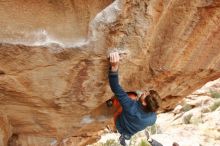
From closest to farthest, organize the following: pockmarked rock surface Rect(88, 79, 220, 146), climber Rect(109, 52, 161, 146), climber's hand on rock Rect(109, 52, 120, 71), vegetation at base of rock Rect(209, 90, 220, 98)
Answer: climber's hand on rock Rect(109, 52, 120, 71) < climber Rect(109, 52, 161, 146) < pockmarked rock surface Rect(88, 79, 220, 146) < vegetation at base of rock Rect(209, 90, 220, 98)

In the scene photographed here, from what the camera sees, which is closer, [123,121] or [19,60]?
[19,60]

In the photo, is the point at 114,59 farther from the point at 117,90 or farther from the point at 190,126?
the point at 190,126

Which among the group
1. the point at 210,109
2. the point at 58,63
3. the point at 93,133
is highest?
the point at 58,63

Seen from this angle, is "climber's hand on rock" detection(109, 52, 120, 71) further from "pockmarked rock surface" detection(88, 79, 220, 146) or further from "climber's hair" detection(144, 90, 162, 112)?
"pockmarked rock surface" detection(88, 79, 220, 146)

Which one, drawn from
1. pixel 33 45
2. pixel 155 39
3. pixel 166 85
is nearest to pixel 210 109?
pixel 166 85

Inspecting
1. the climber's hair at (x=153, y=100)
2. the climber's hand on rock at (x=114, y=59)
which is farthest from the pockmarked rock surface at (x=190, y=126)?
the climber's hand on rock at (x=114, y=59)

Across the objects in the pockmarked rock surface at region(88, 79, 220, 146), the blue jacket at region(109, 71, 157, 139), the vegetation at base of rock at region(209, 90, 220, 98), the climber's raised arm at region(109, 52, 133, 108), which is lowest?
the pockmarked rock surface at region(88, 79, 220, 146)

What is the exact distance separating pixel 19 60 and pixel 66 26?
47cm

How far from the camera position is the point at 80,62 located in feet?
11.1

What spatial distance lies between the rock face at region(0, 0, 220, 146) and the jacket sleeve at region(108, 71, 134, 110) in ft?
0.37

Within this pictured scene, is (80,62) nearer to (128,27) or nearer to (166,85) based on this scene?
(128,27)

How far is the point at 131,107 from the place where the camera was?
368 centimetres

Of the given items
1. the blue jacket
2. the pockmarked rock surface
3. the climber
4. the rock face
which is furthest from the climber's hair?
the pockmarked rock surface

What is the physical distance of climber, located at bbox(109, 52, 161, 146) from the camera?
341 cm
